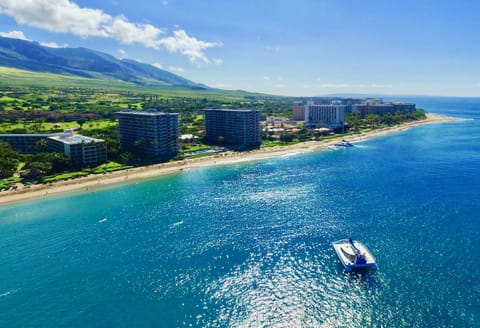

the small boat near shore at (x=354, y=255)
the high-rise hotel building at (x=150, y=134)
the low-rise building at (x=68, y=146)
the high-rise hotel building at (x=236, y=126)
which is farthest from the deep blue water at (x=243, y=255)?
the high-rise hotel building at (x=236, y=126)

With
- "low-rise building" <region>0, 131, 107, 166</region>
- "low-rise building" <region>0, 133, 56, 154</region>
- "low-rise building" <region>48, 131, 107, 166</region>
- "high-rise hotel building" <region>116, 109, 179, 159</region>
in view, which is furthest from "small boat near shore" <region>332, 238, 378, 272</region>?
"low-rise building" <region>0, 133, 56, 154</region>

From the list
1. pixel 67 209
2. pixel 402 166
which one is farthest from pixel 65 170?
pixel 402 166

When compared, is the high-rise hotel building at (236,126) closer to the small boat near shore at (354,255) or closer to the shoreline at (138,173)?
the shoreline at (138,173)

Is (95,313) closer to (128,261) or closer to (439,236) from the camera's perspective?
(128,261)

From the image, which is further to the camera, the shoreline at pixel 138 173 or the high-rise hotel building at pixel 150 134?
the high-rise hotel building at pixel 150 134

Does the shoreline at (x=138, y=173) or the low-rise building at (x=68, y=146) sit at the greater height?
the low-rise building at (x=68, y=146)
